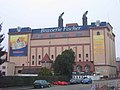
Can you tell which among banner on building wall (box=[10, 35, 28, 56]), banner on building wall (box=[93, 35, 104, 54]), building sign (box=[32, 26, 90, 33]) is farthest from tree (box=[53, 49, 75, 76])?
banner on building wall (box=[10, 35, 28, 56])

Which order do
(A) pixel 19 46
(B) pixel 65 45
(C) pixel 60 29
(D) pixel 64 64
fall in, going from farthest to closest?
(A) pixel 19 46, (C) pixel 60 29, (B) pixel 65 45, (D) pixel 64 64

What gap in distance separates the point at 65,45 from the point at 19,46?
1044 inches

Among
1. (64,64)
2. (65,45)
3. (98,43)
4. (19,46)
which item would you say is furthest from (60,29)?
(64,64)

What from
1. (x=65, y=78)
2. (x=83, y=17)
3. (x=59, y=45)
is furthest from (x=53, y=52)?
(x=65, y=78)

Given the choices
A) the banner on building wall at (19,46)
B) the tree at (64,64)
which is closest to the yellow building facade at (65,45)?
the banner on building wall at (19,46)

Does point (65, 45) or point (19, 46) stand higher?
point (65, 45)

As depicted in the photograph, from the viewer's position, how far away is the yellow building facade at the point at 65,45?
497ft

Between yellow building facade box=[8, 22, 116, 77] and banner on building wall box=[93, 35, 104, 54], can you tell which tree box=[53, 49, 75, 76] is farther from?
banner on building wall box=[93, 35, 104, 54]

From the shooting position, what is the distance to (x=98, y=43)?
500 feet

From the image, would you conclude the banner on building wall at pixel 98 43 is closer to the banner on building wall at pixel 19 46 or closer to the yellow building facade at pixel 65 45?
the yellow building facade at pixel 65 45

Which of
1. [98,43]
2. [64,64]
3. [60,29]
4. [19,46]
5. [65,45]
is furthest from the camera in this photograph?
[19,46]

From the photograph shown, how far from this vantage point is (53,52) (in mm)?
162875

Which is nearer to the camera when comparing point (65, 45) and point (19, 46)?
point (65, 45)

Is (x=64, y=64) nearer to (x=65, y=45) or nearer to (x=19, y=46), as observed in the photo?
(x=65, y=45)
